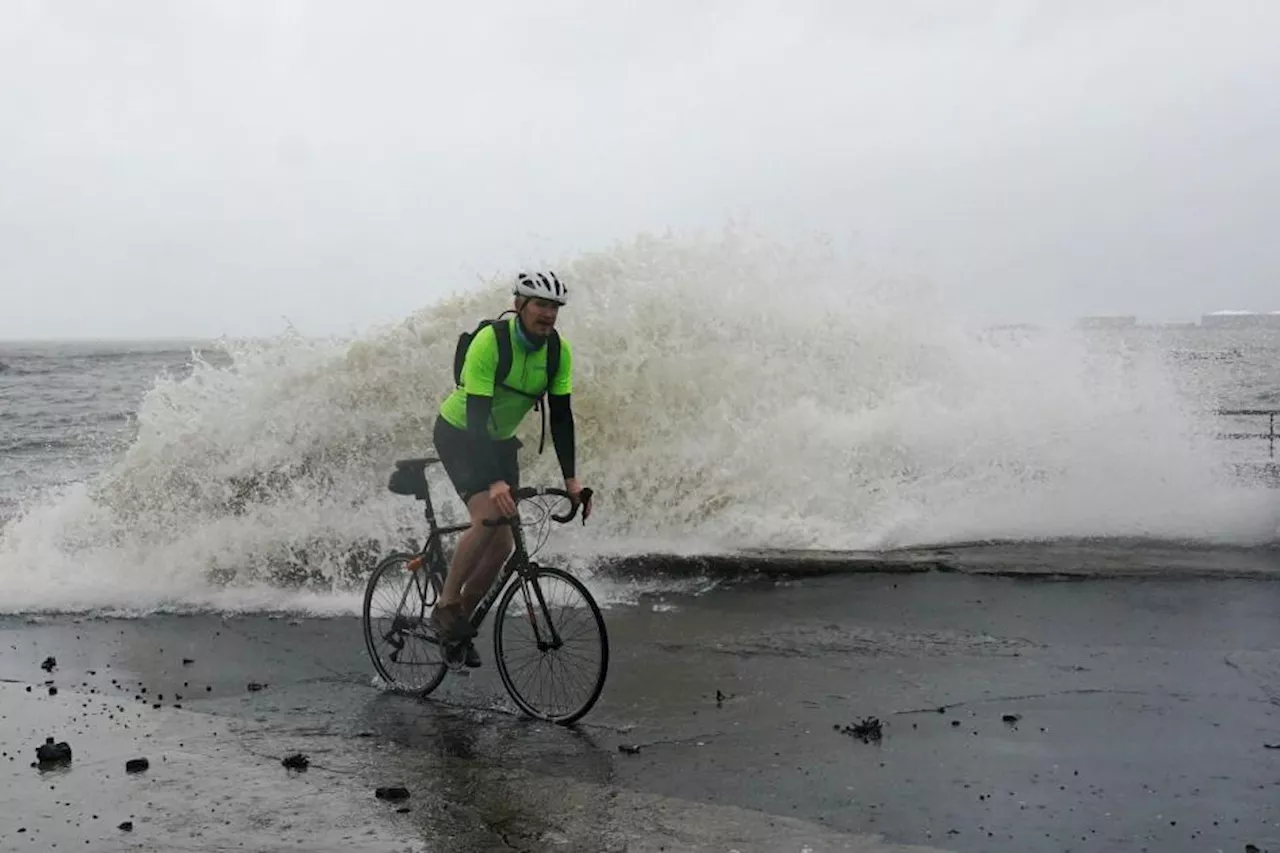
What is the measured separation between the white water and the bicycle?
364 centimetres

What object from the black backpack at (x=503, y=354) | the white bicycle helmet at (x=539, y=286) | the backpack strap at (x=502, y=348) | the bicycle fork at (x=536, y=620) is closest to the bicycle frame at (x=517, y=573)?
the bicycle fork at (x=536, y=620)

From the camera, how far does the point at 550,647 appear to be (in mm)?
5762

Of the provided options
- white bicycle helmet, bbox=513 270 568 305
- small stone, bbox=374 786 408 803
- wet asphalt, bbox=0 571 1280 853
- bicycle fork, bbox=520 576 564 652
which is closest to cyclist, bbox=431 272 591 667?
white bicycle helmet, bbox=513 270 568 305

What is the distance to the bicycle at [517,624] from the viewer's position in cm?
568

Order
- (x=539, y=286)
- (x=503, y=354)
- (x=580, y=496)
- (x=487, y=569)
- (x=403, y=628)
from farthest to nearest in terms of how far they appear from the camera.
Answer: (x=403, y=628)
(x=487, y=569)
(x=580, y=496)
(x=503, y=354)
(x=539, y=286)

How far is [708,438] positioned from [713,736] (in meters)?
6.49

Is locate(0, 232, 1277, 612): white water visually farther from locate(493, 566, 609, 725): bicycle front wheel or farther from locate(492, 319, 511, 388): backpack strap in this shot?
locate(492, 319, 511, 388): backpack strap

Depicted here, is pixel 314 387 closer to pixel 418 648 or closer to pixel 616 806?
pixel 418 648

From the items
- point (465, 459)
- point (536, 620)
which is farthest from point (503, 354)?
point (536, 620)

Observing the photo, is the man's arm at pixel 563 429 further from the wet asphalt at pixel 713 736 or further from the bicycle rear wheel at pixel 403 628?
the wet asphalt at pixel 713 736

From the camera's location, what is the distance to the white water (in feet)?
34.2

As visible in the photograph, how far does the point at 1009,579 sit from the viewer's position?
348 inches

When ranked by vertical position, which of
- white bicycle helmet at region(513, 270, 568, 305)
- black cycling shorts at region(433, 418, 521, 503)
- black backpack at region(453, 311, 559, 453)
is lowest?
black cycling shorts at region(433, 418, 521, 503)

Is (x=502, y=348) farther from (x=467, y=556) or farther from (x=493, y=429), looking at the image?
(x=467, y=556)
